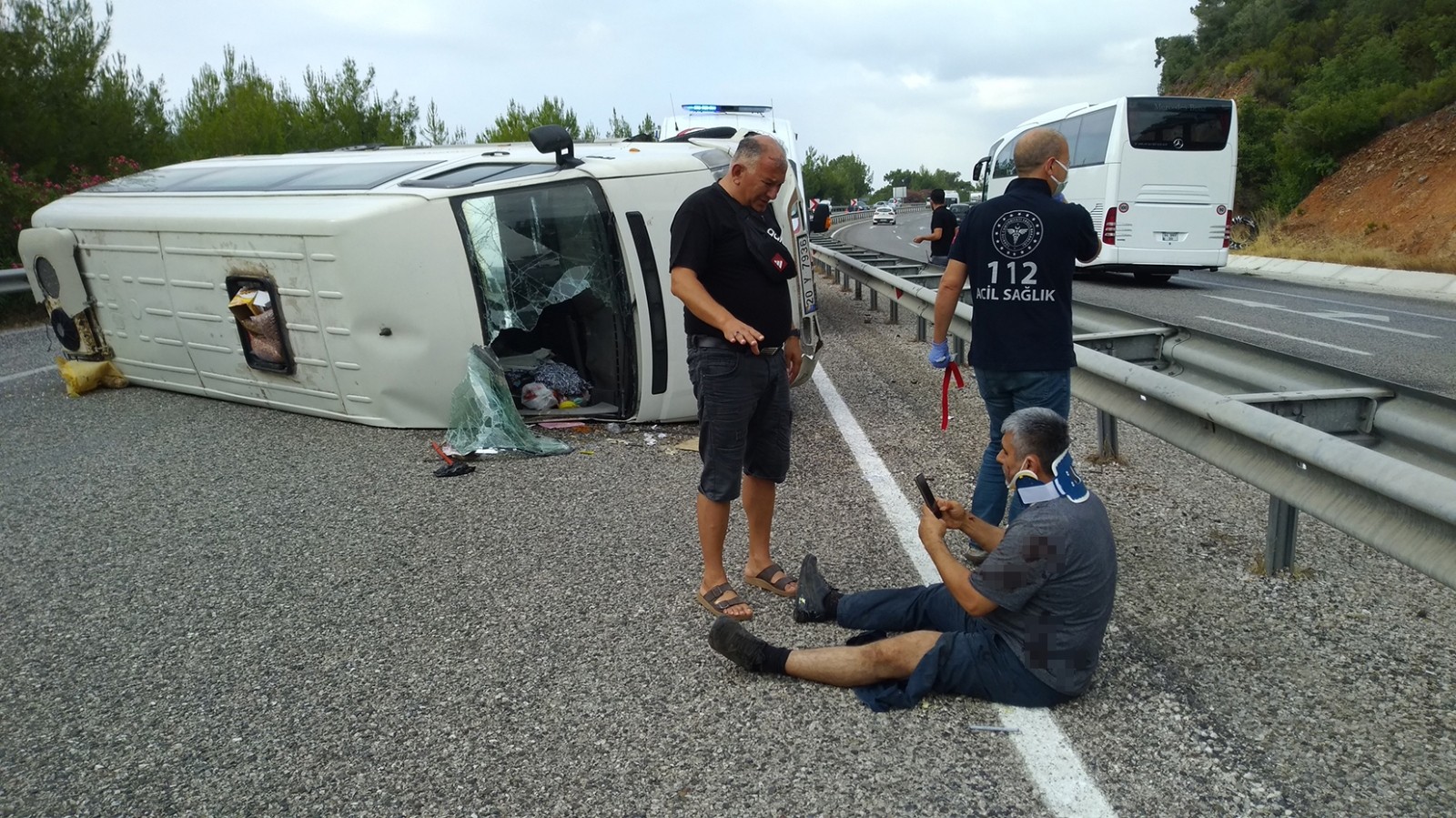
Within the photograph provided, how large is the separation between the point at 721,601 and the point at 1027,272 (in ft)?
6.04

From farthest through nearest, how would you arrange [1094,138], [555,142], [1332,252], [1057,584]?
1. [1332,252]
2. [1094,138]
3. [555,142]
4. [1057,584]

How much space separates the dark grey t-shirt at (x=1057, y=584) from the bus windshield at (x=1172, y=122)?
16541 millimetres

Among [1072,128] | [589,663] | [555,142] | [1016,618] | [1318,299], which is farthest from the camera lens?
[1072,128]

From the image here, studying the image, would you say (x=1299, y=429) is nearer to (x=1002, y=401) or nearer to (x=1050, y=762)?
(x=1002, y=401)

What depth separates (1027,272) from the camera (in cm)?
413

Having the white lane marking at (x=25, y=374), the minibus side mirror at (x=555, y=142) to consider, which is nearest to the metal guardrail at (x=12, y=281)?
the white lane marking at (x=25, y=374)

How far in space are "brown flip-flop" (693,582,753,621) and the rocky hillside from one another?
2446cm

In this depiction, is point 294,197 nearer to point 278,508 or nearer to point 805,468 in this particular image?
point 278,508

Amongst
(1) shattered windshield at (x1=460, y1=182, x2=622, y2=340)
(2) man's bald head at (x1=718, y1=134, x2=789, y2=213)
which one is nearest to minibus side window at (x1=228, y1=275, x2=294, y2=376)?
(1) shattered windshield at (x1=460, y1=182, x2=622, y2=340)

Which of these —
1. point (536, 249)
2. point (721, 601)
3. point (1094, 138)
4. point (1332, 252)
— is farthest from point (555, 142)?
point (1332, 252)

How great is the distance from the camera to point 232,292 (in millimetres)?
7207

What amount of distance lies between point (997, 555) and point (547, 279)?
4452mm

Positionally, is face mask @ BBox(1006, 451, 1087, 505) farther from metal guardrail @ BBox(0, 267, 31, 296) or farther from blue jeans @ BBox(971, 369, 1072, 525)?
metal guardrail @ BBox(0, 267, 31, 296)

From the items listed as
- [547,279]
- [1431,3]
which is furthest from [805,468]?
[1431,3]
